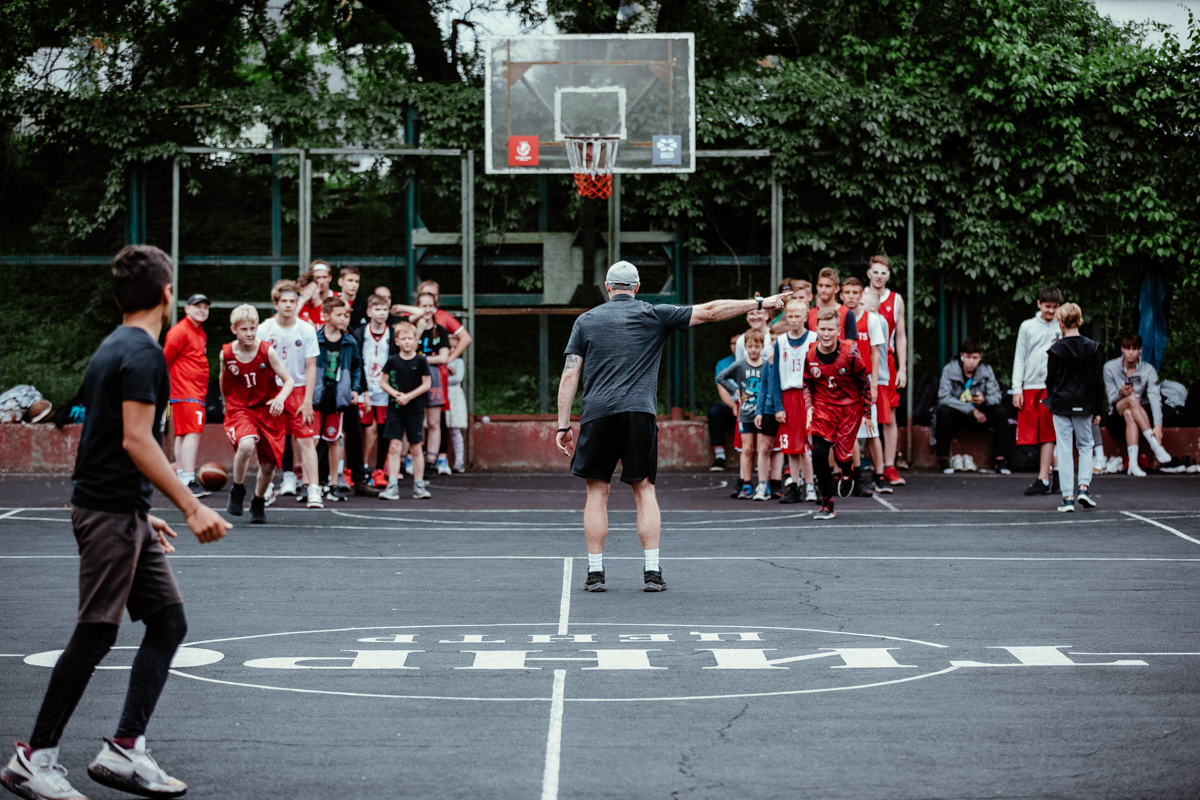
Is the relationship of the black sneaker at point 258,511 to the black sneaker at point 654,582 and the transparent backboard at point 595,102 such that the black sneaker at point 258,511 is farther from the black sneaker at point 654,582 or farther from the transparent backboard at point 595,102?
the transparent backboard at point 595,102

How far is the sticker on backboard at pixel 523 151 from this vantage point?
57.4 feet

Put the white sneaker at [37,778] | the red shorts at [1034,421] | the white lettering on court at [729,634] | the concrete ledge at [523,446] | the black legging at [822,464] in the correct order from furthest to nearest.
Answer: the concrete ledge at [523,446] < the red shorts at [1034,421] < the black legging at [822,464] < the white lettering on court at [729,634] < the white sneaker at [37,778]

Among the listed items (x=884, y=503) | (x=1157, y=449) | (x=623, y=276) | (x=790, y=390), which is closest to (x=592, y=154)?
(x=790, y=390)

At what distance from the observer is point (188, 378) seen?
13.0 meters

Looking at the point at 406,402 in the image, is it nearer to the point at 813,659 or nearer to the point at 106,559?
the point at 813,659

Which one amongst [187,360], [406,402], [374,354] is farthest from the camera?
[374,354]

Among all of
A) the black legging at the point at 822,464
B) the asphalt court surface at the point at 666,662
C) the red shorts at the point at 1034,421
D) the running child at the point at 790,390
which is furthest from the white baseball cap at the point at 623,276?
the red shorts at the point at 1034,421

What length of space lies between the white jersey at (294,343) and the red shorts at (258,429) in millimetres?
758

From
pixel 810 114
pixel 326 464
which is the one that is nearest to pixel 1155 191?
pixel 810 114

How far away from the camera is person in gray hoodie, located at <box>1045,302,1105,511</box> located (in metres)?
12.9

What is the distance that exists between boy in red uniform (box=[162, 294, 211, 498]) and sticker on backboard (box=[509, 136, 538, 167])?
543 cm

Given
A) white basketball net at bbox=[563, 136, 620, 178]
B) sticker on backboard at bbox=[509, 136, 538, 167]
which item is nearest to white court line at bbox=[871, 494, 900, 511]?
white basketball net at bbox=[563, 136, 620, 178]

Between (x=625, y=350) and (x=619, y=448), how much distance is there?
1.98 feet

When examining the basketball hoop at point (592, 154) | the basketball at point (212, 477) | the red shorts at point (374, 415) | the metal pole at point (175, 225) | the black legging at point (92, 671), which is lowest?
the black legging at point (92, 671)
